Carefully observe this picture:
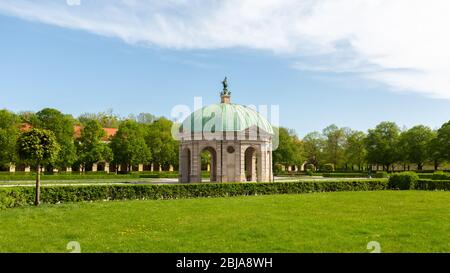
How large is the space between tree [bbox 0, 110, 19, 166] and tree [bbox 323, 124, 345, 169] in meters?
66.2

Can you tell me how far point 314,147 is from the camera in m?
108

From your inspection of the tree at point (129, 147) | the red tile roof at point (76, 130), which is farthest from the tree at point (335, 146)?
the red tile roof at point (76, 130)

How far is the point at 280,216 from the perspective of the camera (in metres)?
20.2

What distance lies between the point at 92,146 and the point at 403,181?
161ft

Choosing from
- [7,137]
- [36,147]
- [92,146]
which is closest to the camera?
[36,147]

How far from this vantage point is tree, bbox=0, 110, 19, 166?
6175 cm

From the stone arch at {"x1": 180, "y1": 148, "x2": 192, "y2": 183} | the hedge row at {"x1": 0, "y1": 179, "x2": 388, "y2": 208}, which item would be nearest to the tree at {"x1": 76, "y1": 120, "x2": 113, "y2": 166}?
the stone arch at {"x1": 180, "y1": 148, "x2": 192, "y2": 183}

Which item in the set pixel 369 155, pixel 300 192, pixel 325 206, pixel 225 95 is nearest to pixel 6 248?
pixel 325 206

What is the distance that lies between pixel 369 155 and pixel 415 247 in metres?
78.5

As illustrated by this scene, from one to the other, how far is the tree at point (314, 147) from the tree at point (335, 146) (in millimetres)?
2564

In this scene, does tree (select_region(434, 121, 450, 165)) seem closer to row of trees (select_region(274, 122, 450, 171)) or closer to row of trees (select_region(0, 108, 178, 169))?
row of trees (select_region(274, 122, 450, 171))

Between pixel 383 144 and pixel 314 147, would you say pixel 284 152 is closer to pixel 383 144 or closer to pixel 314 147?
pixel 383 144

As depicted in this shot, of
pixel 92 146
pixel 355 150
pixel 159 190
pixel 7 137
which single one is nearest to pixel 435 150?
pixel 355 150

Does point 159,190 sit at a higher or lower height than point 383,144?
lower
